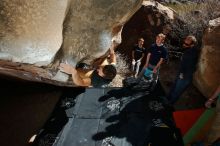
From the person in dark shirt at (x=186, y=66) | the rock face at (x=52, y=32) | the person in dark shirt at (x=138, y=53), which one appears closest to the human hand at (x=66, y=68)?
the rock face at (x=52, y=32)

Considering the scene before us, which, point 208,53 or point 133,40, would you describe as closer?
point 208,53

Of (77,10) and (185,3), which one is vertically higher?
(77,10)

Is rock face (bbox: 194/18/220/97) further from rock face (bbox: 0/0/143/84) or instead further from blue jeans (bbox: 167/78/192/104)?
rock face (bbox: 0/0/143/84)

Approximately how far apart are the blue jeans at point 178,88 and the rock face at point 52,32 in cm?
168

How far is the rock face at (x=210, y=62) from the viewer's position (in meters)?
6.50

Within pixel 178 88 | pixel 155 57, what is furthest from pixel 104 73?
pixel 178 88

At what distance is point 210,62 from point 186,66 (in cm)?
130

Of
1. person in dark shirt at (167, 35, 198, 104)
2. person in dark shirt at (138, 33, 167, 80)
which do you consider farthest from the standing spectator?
person in dark shirt at (138, 33, 167, 80)

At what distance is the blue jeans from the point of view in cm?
574

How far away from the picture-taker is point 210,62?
21.8 ft

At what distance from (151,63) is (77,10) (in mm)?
2126

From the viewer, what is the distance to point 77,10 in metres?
4.29

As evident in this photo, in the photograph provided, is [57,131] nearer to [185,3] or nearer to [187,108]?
[187,108]

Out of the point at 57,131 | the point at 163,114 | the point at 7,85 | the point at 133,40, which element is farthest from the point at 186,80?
the point at 133,40
